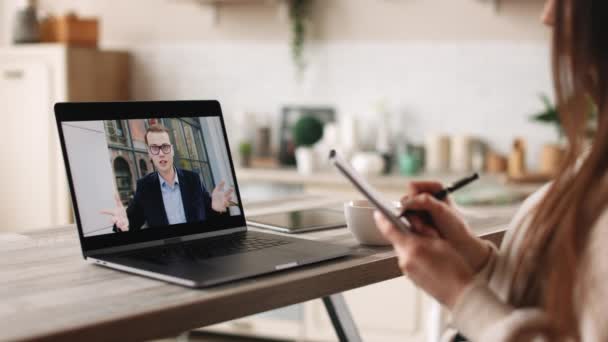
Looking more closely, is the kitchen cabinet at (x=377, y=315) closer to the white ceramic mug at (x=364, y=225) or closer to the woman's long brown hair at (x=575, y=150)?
the white ceramic mug at (x=364, y=225)

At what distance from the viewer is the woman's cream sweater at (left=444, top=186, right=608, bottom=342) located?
974mm

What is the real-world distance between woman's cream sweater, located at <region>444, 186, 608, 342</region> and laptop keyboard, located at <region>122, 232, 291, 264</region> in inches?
16.7

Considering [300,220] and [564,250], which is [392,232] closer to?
[564,250]

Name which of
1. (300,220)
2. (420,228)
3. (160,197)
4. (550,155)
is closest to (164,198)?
(160,197)

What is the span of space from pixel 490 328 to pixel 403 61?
10.5 ft

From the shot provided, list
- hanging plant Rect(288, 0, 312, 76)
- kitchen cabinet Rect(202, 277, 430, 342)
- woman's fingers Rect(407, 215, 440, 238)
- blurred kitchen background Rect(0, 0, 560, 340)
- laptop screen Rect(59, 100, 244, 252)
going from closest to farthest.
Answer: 1. woman's fingers Rect(407, 215, 440, 238)
2. laptop screen Rect(59, 100, 244, 252)
3. kitchen cabinet Rect(202, 277, 430, 342)
4. blurred kitchen background Rect(0, 0, 560, 340)
5. hanging plant Rect(288, 0, 312, 76)

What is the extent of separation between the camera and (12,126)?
4.63m

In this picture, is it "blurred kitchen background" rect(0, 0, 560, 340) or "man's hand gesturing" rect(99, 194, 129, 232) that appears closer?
"man's hand gesturing" rect(99, 194, 129, 232)

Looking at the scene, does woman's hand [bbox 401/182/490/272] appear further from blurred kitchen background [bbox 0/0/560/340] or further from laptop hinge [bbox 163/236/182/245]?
blurred kitchen background [bbox 0/0/560/340]

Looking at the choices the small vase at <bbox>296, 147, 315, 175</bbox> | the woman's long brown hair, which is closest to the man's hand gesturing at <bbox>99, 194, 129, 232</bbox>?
the woman's long brown hair

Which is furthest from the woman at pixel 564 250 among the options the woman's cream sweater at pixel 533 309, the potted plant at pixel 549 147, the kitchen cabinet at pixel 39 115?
the kitchen cabinet at pixel 39 115

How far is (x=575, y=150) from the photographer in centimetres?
101

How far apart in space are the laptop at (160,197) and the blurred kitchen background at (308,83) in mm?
1933

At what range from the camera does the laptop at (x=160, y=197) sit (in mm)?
1331
